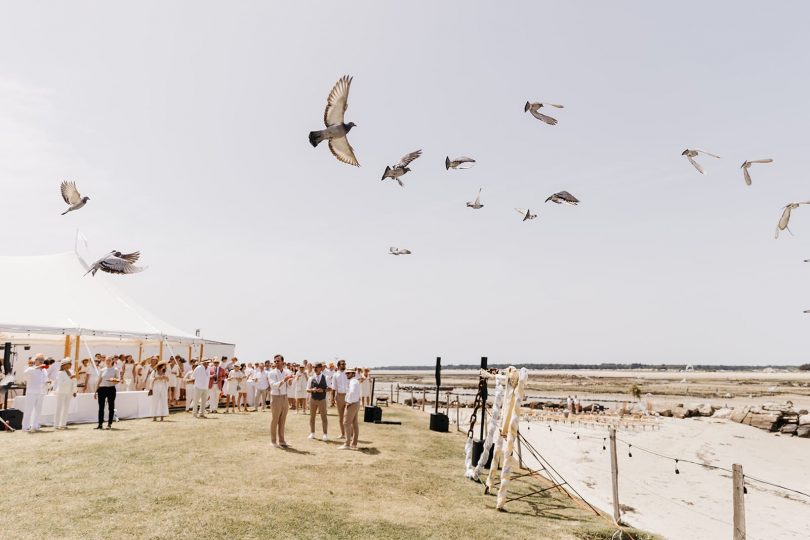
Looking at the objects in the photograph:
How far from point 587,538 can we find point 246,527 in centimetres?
548

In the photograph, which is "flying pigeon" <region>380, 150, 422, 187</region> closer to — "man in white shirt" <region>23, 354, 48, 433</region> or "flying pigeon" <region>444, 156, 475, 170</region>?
"flying pigeon" <region>444, 156, 475, 170</region>

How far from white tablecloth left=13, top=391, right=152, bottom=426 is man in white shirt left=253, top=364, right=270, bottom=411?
428cm

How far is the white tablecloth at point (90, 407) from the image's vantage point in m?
15.7

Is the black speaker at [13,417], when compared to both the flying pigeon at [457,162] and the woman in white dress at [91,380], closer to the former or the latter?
the woman in white dress at [91,380]

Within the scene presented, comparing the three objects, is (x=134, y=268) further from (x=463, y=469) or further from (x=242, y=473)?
(x=463, y=469)

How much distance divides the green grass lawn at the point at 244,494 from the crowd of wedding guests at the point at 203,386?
39.2 inches

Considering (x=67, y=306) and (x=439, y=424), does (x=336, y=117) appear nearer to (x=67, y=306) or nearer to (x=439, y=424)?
(x=439, y=424)

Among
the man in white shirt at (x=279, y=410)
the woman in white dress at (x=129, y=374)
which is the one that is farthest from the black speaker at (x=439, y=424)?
the woman in white dress at (x=129, y=374)

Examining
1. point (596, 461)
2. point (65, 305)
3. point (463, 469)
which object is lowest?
point (596, 461)

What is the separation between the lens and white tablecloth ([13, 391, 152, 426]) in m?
15.7

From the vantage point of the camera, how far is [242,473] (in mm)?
9852

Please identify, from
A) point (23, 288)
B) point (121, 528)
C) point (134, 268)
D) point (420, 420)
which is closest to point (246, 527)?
point (121, 528)

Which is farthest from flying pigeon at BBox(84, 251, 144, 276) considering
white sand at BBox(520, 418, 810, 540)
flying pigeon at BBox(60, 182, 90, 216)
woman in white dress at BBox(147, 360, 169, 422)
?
white sand at BBox(520, 418, 810, 540)

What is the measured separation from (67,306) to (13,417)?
559cm
